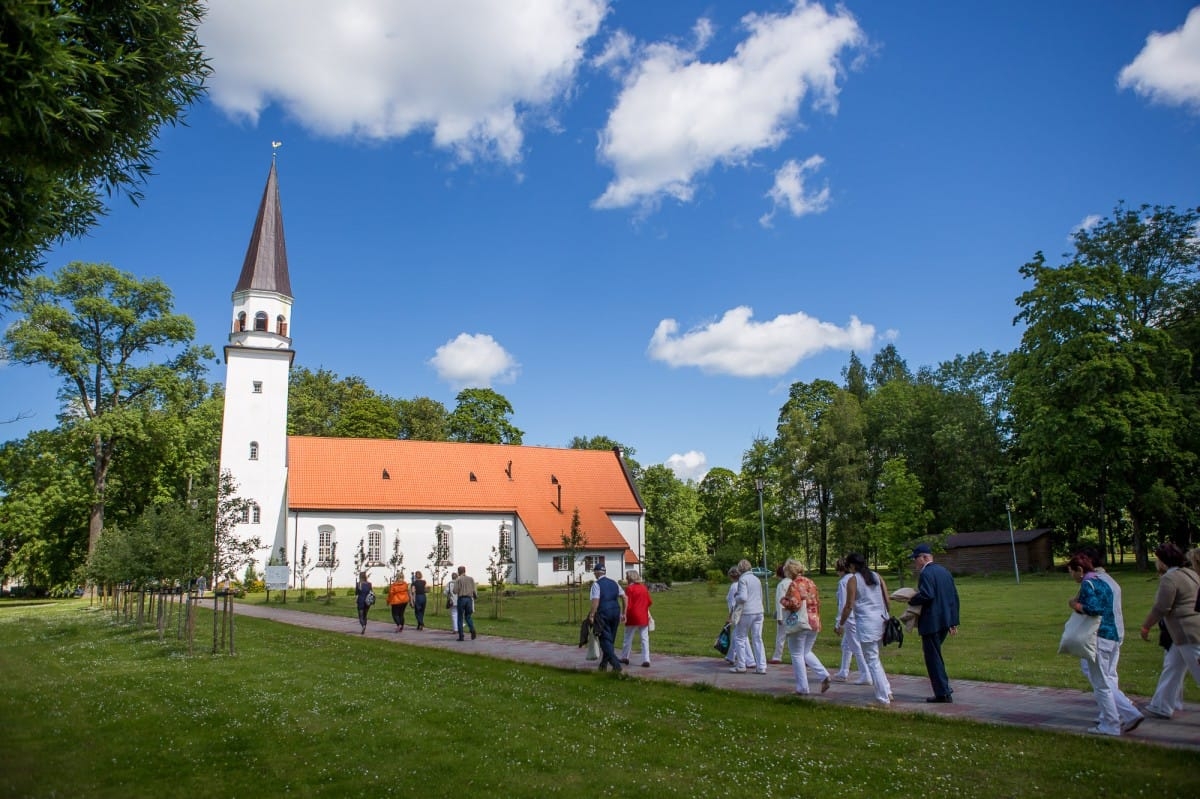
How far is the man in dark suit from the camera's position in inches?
364

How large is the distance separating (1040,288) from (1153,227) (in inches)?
288

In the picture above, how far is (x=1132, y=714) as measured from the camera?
7766 mm

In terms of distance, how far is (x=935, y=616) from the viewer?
30.3 feet

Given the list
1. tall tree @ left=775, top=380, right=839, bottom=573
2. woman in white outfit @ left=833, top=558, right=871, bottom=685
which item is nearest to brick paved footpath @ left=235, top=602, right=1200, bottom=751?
woman in white outfit @ left=833, top=558, right=871, bottom=685

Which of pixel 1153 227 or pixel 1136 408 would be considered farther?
pixel 1153 227

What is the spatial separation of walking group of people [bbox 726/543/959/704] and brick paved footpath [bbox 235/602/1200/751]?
0.27 metres

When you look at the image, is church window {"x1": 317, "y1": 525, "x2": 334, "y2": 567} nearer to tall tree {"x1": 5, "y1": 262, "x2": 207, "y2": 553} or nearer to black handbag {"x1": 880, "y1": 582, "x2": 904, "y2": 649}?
tall tree {"x1": 5, "y1": 262, "x2": 207, "y2": 553}

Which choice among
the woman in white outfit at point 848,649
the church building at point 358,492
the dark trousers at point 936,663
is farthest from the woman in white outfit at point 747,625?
the church building at point 358,492

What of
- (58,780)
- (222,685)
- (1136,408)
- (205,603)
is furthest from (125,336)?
(1136,408)

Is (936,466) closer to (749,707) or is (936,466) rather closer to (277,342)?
(277,342)

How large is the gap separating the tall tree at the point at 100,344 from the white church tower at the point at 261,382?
3.02m

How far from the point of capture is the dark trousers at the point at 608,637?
40.8 ft

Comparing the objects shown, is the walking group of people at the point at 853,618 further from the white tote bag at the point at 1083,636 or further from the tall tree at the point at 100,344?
the tall tree at the point at 100,344

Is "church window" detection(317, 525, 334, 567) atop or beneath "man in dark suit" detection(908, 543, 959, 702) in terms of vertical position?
atop
